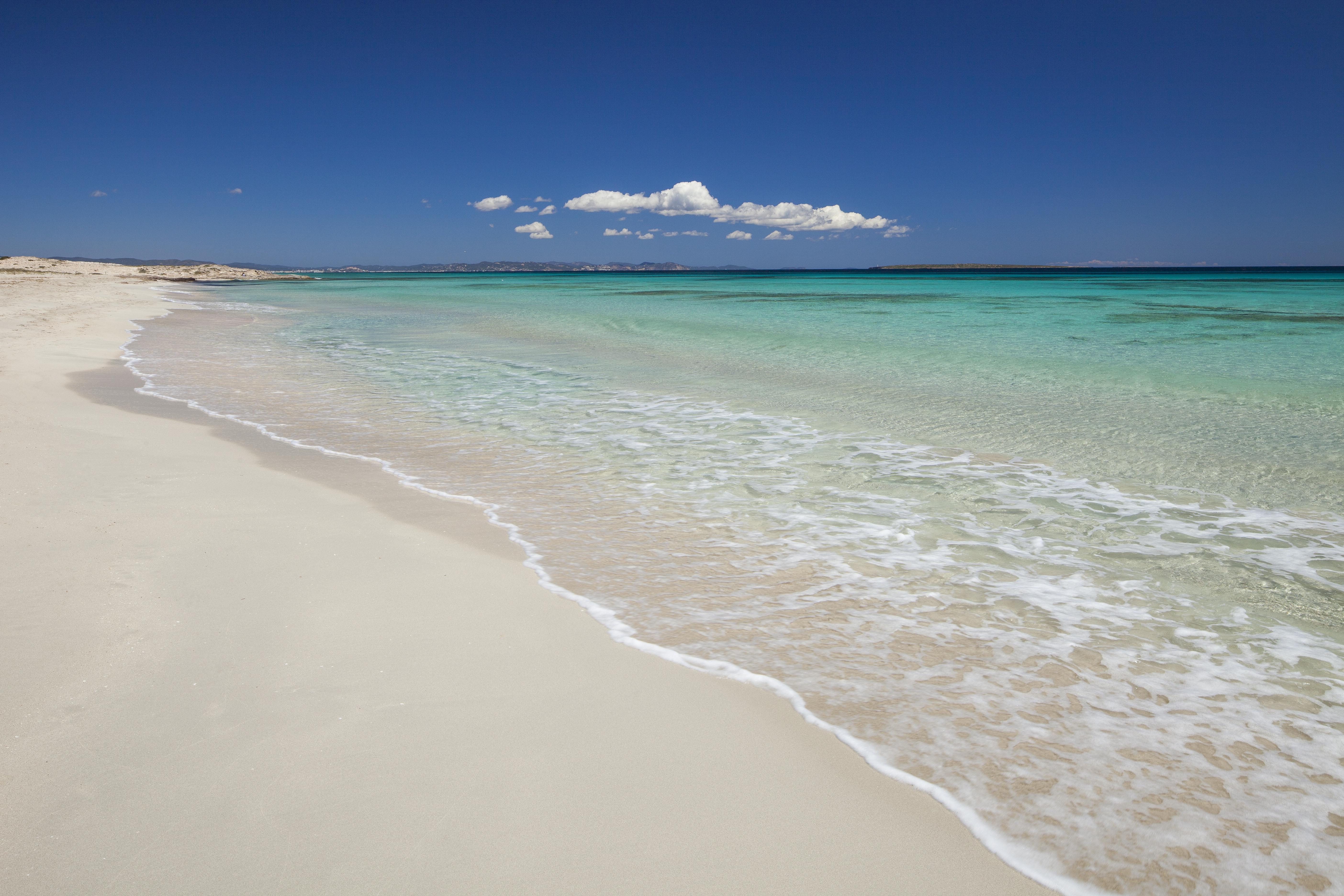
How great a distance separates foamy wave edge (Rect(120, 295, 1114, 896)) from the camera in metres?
1.99

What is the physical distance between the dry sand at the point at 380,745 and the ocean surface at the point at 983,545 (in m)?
0.33

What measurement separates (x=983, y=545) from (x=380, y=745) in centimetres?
345

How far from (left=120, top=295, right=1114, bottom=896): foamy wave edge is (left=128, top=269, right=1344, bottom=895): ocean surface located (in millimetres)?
13

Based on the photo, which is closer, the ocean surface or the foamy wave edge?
the foamy wave edge

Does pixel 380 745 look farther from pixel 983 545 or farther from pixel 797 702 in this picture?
pixel 983 545

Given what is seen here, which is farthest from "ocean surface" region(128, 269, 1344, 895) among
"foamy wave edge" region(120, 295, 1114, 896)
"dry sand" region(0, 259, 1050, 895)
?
"dry sand" region(0, 259, 1050, 895)

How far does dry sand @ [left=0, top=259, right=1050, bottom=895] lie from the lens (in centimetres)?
194

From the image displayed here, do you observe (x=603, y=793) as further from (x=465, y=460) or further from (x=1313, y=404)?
(x=1313, y=404)

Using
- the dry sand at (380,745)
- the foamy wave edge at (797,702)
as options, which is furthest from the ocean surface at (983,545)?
the dry sand at (380,745)

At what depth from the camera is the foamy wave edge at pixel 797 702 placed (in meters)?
1.99

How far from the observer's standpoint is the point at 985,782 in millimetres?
2314

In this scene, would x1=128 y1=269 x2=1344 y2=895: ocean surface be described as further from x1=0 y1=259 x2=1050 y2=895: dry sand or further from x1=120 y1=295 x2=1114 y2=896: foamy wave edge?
x1=0 y1=259 x2=1050 y2=895: dry sand

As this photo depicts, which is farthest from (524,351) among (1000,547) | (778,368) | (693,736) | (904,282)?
(904,282)

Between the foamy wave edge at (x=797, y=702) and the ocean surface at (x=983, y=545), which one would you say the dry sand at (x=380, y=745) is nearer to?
the foamy wave edge at (x=797, y=702)
